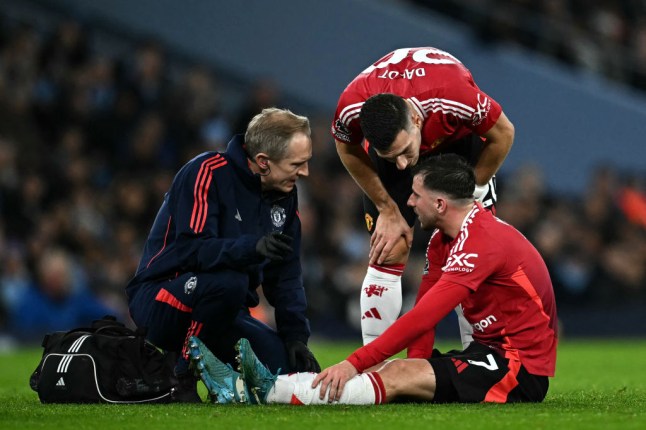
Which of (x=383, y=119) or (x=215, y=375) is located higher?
(x=383, y=119)

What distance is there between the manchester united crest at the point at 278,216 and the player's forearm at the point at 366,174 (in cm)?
65

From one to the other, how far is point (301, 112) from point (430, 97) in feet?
32.0

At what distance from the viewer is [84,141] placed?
1267 cm

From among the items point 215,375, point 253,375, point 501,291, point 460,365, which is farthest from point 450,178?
point 215,375

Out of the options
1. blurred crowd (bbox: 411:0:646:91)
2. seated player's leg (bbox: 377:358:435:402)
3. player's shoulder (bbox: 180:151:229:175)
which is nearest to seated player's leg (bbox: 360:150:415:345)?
seated player's leg (bbox: 377:358:435:402)

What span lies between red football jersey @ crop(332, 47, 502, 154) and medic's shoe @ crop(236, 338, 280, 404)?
5.23 ft

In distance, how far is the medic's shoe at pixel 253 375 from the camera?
5.52 meters

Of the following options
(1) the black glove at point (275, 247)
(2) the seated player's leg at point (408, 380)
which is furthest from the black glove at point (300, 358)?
(1) the black glove at point (275, 247)

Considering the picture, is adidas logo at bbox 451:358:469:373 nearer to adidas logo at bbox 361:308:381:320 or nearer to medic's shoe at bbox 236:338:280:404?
medic's shoe at bbox 236:338:280:404

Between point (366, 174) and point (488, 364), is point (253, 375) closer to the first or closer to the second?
point (488, 364)

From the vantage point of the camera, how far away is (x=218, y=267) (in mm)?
5820

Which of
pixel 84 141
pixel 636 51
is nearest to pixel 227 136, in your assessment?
pixel 84 141

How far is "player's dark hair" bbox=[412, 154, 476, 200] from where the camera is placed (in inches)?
229

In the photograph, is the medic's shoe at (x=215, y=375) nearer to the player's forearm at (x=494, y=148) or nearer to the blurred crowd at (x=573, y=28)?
the player's forearm at (x=494, y=148)
